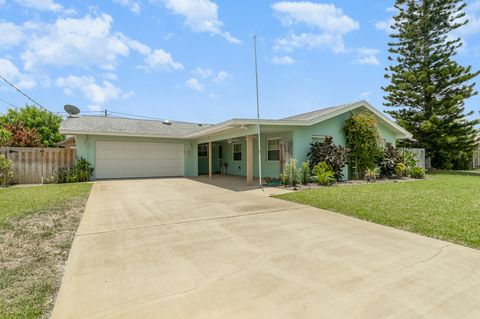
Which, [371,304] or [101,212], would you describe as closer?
[371,304]

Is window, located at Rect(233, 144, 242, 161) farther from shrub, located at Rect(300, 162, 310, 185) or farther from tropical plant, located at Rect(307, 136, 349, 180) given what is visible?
shrub, located at Rect(300, 162, 310, 185)

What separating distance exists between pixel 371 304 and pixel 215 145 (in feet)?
57.0

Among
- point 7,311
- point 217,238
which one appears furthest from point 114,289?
point 217,238

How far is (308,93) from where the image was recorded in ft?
53.2

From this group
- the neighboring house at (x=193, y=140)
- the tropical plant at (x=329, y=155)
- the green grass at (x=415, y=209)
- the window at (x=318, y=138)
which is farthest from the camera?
the window at (x=318, y=138)

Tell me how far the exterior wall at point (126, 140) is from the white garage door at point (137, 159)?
8.3 inches

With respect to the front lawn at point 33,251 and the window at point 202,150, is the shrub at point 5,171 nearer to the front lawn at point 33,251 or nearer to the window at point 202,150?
the front lawn at point 33,251

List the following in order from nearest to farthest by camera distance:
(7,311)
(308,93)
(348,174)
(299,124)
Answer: (7,311) < (299,124) < (348,174) < (308,93)

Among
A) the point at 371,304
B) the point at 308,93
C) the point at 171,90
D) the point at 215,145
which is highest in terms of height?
the point at 171,90

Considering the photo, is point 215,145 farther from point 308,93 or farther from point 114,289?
point 114,289

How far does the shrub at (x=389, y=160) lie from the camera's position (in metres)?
13.3

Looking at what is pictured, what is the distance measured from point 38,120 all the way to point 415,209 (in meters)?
Result: 30.2

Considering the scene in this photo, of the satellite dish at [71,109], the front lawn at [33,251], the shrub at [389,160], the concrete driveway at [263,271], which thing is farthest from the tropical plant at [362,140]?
the satellite dish at [71,109]

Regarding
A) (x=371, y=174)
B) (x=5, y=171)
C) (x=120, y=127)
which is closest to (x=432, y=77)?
(x=371, y=174)
